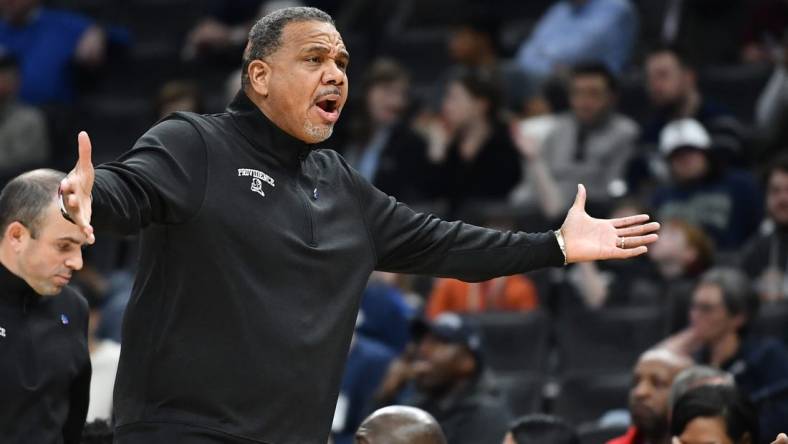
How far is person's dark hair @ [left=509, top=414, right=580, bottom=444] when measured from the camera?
5.00m

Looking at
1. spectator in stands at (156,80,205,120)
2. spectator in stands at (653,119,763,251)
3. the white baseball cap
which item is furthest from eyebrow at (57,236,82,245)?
spectator in stands at (156,80,205,120)

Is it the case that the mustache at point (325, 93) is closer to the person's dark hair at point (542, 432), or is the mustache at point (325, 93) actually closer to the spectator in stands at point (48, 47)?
the person's dark hair at point (542, 432)

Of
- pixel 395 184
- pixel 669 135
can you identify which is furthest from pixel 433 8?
pixel 669 135

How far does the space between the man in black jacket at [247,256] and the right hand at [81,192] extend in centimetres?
7

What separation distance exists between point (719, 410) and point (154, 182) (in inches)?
85.5

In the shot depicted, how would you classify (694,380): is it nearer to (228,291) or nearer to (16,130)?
(228,291)

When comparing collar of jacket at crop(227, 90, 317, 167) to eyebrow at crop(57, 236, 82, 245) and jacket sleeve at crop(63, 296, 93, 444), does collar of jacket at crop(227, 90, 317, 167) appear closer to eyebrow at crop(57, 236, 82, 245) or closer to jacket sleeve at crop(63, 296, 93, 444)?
eyebrow at crop(57, 236, 82, 245)

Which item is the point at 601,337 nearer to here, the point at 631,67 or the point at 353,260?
the point at 631,67

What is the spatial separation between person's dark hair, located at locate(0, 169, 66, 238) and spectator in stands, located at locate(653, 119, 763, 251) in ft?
13.8

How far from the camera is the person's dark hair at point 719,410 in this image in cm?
451

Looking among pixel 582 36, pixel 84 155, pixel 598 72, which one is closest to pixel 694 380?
pixel 84 155

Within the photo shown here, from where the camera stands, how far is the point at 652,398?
5273 mm

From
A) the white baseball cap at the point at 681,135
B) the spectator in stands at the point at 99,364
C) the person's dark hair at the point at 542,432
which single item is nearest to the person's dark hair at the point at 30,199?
the spectator in stands at the point at 99,364

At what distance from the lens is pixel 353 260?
339cm
